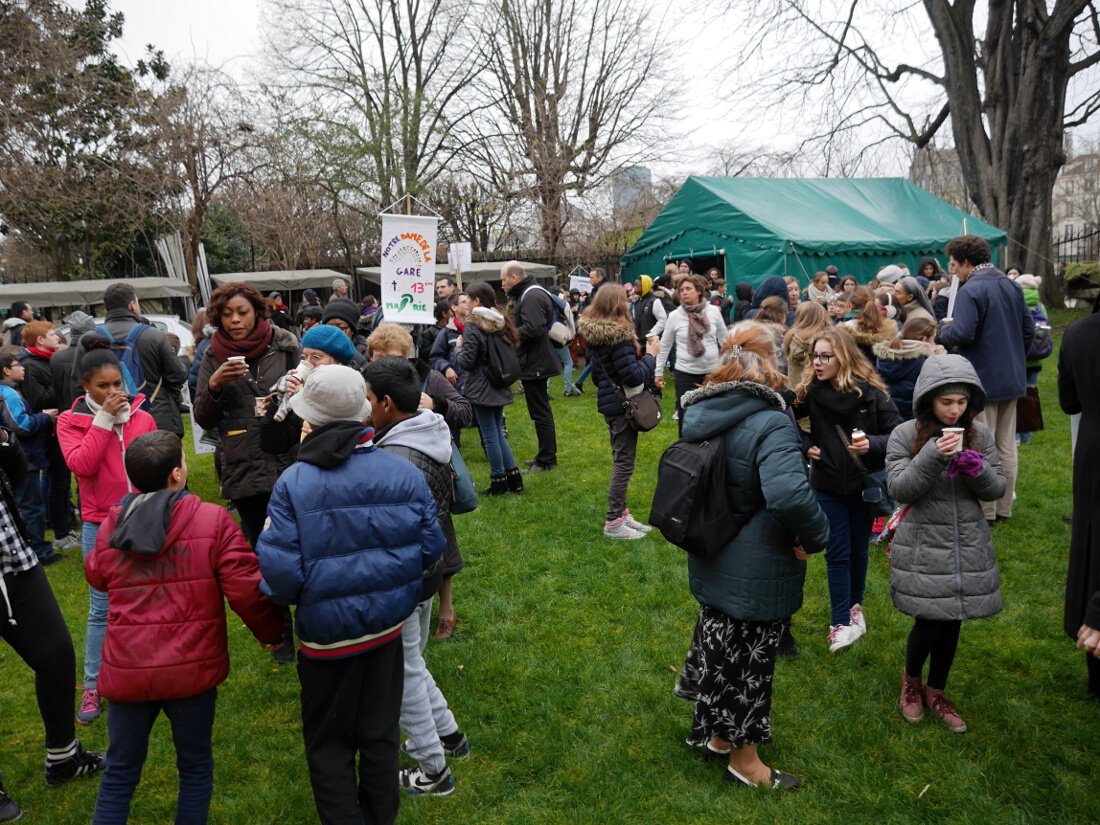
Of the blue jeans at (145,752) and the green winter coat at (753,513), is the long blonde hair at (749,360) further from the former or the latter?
the blue jeans at (145,752)

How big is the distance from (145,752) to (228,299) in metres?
2.30

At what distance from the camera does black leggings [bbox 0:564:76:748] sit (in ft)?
10.0

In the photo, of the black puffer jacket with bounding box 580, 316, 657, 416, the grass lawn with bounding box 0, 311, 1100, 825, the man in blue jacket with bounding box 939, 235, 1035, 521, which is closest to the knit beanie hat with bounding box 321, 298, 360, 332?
the black puffer jacket with bounding box 580, 316, 657, 416

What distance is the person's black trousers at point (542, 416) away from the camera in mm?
7719

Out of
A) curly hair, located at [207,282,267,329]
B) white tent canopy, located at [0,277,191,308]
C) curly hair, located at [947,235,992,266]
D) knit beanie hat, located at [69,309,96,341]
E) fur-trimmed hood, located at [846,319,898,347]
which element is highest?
white tent canopy, located at [0,277,191,308]

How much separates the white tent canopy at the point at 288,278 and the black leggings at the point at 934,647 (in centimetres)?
2070

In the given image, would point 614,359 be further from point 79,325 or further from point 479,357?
point 79,325

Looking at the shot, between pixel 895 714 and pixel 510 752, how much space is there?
6.04ft

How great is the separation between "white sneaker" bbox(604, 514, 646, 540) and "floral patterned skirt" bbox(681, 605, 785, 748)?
276 cm

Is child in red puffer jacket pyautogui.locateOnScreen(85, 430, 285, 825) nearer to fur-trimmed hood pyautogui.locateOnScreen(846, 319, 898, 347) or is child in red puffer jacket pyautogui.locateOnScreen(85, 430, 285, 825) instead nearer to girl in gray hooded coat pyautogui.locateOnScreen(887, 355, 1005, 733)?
girl in gray hooded coat pyautogui.locateOnScreen(887, 355, 1005, 733)

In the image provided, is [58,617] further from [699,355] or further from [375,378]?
[699,355]

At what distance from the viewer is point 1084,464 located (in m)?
3.03

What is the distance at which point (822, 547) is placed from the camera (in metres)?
2.93

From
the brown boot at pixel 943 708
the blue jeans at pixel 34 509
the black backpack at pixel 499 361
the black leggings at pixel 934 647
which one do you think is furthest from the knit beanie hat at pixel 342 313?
the brown boot at pixel 943 708
